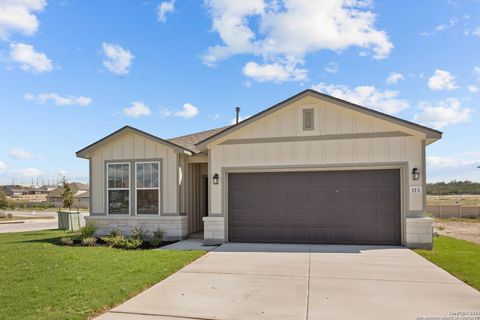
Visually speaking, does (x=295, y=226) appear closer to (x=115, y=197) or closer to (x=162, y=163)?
(x=162, y=163)

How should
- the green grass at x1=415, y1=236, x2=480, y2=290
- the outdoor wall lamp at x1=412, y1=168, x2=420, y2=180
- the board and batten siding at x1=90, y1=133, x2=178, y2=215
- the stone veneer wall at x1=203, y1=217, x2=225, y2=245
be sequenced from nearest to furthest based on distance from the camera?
the green grass at x1=415, y1=236, x2=480, y2=290 → the outdoor wall lamp at x1=412, y1=168, x2=420, y2=180 → the stone veneer wall at x1=203, y1=217, x2=225, y2=245 → the board and batten siding at x1=90, y1=133, x2=178, y2=215

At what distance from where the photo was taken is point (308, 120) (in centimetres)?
1065

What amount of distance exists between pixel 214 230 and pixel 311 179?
3.31 metres

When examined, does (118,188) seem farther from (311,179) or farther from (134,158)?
(311,179)

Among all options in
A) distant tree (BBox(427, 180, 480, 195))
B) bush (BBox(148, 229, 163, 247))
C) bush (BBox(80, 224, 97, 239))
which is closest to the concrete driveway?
bush (BBox(148, 229, 163, 247))

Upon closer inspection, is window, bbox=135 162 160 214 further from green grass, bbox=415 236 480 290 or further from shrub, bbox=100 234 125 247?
green grass, bbox=415 236 480 290

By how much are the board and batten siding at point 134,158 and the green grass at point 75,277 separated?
2594 mm

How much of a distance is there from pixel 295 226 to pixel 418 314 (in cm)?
590

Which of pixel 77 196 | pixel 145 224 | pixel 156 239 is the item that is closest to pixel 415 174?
pixel 156 239

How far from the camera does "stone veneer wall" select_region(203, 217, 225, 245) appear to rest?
10906 mm

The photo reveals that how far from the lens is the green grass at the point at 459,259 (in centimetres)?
681

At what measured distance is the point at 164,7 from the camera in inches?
449

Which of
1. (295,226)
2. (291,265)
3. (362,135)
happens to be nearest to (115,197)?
(295,226)

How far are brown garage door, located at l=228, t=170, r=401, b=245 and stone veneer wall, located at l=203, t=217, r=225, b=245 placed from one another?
34cm
